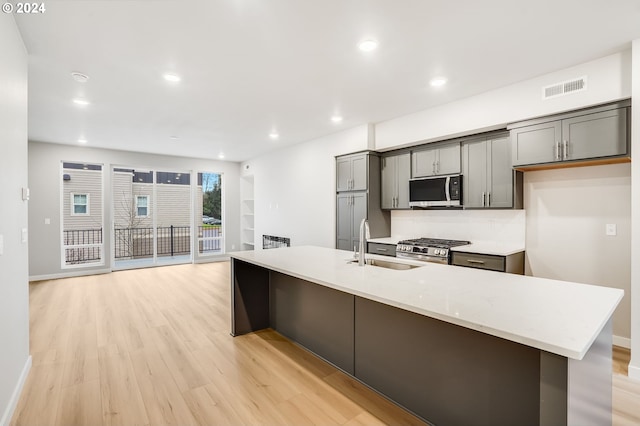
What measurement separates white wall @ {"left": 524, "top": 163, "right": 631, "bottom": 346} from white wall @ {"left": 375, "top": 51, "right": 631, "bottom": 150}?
73 centimetres

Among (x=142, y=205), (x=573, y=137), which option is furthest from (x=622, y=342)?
(x=142, y=205)

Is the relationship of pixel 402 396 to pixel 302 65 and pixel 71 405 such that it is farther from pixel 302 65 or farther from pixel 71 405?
pixel 302 65

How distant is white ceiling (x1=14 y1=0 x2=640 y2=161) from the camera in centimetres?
212

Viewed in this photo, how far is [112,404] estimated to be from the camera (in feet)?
7.09

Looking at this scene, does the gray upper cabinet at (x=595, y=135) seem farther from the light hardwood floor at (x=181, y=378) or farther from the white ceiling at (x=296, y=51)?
the light hardwood floor at (x=181, y=378)

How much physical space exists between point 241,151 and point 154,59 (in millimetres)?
4349

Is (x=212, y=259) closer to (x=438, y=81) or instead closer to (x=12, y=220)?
(x=12, y=220)

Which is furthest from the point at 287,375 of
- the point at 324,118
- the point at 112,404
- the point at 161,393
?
the point at 324,118

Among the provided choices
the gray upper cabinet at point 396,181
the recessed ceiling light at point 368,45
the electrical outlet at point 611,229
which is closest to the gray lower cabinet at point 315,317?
the recessed ceiling light at point 368,45

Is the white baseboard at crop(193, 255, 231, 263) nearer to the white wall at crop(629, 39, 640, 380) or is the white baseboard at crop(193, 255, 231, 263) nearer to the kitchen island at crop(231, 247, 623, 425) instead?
the kitchen island at crop(231, 247, 623, 425)

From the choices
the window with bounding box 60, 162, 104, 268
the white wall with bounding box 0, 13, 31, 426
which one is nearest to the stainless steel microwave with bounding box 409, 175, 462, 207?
the white wall with bounding box 0, 13, 31, 426

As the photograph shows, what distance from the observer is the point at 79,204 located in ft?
21.7

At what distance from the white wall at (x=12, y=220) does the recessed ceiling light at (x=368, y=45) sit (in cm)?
238

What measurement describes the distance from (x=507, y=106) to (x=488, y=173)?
0.76 metres
